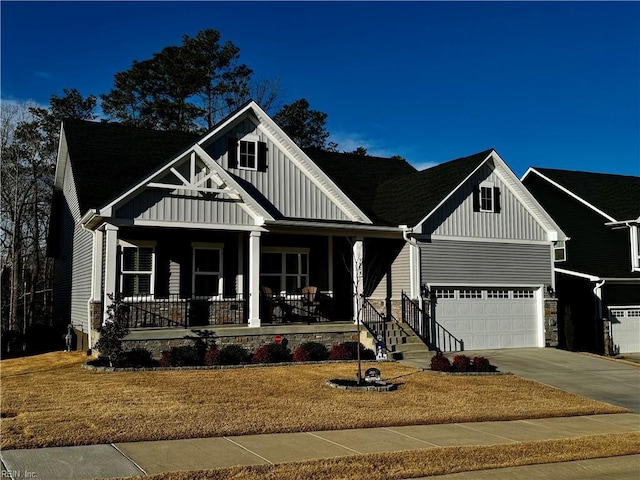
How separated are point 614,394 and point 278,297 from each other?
Answer: 1007cm

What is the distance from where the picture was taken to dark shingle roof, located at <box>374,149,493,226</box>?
2177cm

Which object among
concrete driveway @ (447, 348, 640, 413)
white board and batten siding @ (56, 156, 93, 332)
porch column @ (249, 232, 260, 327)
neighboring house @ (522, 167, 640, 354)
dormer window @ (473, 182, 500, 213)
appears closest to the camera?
concrete driveway @ (447, 348, 640, 413)

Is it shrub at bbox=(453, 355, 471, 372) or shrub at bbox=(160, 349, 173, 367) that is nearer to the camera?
shrub at bbox=(160, 349, 173, 367)

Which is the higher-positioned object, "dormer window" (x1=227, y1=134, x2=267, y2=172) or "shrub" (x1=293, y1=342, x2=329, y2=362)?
"dormer window" (x1=227, y1=134, x2=267, y2=172)

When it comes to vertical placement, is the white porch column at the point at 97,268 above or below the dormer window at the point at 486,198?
below

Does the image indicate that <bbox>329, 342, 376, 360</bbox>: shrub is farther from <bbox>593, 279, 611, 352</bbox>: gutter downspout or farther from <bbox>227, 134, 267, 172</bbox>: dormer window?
<bbox>593, 279, 611, 352</bbox>: gutter downspout

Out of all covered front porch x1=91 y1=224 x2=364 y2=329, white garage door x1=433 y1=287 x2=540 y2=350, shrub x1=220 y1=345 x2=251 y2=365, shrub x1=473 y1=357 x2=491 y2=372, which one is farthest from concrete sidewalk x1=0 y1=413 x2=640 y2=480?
white garage door x1=433 y1=287 x2=540 y2=350

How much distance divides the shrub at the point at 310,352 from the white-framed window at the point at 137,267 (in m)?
4.73

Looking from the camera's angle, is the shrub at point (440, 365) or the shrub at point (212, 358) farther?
the shrub at point (440, 365)

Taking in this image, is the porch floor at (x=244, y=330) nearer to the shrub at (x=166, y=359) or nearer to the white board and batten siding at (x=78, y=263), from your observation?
the shrub at (x=166, y=359)

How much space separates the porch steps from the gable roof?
12911mm

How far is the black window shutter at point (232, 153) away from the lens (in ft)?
66.2

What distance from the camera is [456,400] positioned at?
42.9 feet

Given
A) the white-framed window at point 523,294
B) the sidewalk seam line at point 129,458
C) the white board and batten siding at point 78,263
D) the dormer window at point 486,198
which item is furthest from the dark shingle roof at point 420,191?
the sidewalk seam line at point 129,458
